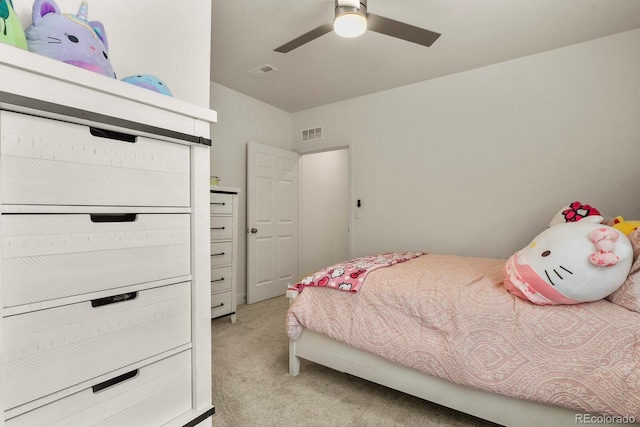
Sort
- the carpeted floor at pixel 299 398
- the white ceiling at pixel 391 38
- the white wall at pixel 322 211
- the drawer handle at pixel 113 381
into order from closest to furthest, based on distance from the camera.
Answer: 1. the drawer handle at pixel 113 381
2. the carpeted floor at pixel 299 398
3. the white ceiling at pixel 391 38
4. the white wall at pixel 322 211

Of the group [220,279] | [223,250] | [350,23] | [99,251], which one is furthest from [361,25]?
[220,279]

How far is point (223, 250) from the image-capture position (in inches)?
117

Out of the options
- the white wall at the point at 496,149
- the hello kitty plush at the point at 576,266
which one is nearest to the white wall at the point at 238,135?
the white wall at the point at 496,149

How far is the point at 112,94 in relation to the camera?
0.88 metres

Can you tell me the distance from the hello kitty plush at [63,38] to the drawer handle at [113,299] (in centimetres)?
70

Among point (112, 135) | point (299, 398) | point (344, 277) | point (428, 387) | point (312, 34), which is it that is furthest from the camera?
point (312, 34)

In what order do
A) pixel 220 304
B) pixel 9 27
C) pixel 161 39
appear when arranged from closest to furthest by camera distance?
pixel 9 27
pixel 161 39
pixel 220 304

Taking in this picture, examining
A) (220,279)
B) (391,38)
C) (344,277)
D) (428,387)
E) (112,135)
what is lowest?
(428,387)

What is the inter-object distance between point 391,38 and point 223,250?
2364mm

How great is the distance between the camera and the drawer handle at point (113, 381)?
0.88 metres

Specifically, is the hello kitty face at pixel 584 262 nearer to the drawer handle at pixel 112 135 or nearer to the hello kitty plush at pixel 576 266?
the hello kitty plush at pixel 576 266

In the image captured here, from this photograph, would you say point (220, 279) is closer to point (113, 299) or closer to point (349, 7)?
point (113, 299)

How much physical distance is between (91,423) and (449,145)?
3374 millimetres

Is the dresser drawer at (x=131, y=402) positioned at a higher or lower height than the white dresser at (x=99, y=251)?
lower
